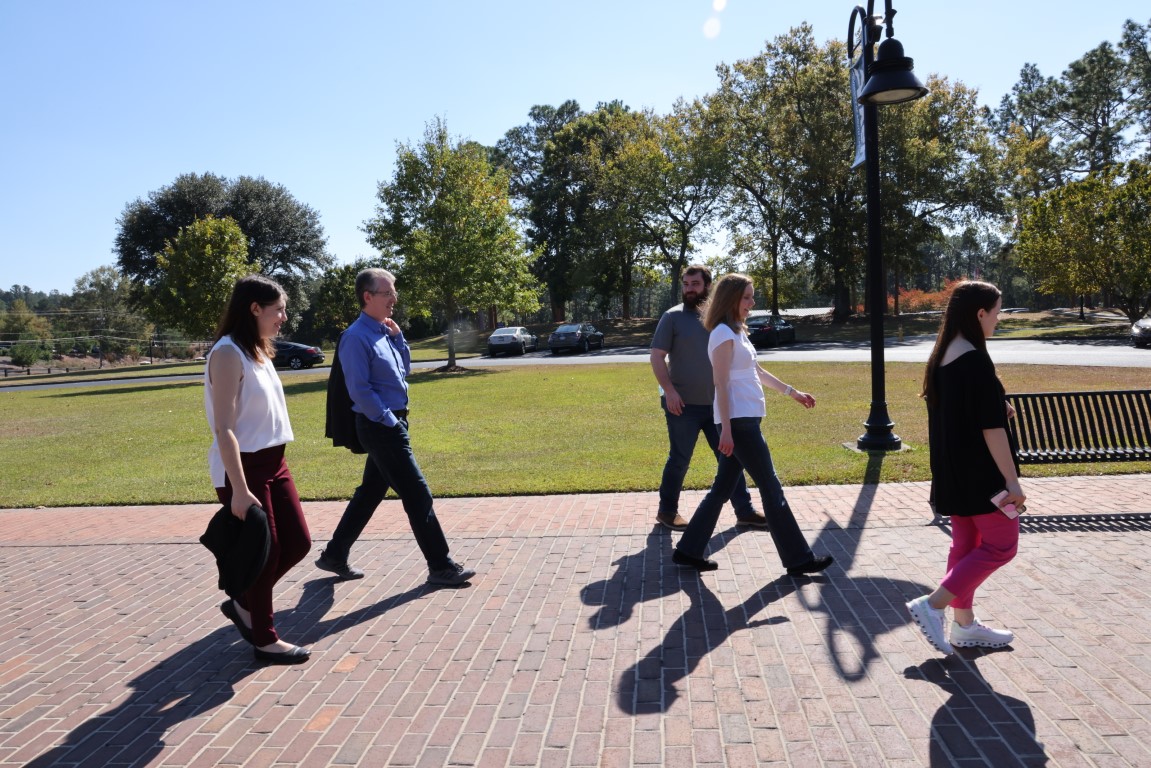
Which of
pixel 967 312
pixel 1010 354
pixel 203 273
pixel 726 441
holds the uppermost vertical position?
pixel 203 273

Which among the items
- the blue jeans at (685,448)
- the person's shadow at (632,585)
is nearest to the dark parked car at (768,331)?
the blue jeans at (685,448)

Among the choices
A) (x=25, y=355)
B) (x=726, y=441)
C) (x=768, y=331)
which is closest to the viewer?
(x=726, y=441)

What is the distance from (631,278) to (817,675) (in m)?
53.4

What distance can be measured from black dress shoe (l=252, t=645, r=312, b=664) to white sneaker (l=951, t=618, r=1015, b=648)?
3.17 m

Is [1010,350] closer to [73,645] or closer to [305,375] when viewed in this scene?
[305,375]

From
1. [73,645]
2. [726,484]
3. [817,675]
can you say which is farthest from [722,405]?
[73,645]

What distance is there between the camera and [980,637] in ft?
12.8

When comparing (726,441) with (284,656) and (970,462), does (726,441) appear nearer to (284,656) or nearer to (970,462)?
(970,462)

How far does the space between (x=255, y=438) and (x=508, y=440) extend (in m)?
7.85

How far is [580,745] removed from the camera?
10.4ft

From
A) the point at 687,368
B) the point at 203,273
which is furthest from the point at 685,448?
the point at 203,273

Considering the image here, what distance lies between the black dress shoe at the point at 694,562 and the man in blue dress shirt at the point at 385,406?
1302mm

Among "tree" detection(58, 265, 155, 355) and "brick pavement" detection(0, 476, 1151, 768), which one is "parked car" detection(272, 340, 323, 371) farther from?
Answer: "brick pavement" detection(0, 476, 1151, 768)

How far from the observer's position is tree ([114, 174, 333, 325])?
174ft
